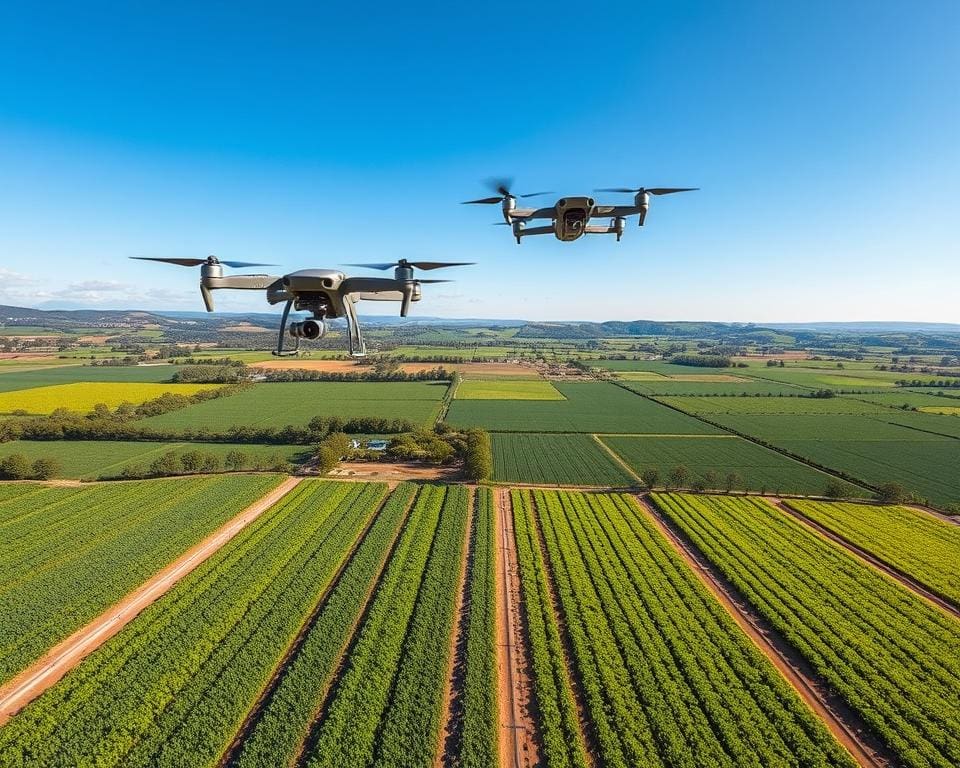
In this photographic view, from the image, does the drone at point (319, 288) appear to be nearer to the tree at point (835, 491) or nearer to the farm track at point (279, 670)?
the farm track at point (279, 670)

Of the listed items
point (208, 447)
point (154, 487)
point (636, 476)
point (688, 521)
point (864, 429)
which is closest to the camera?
point (688, 521)

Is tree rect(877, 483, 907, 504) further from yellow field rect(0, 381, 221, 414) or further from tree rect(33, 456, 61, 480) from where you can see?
yellow field rect(0, 381, 221, 414)

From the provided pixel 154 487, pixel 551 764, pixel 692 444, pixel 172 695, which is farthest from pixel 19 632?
pixel 692 444

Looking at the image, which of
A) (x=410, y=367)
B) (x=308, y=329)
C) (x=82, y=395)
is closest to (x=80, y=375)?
(x=82, y=395)

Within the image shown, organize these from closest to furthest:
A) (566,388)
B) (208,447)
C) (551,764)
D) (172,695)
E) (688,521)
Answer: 1. (551,764)
2. (172,695)
3. (688,521)
4. (208,447)
5. (566,388)

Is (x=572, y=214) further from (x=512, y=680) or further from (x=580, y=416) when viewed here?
(x=580, y=416)

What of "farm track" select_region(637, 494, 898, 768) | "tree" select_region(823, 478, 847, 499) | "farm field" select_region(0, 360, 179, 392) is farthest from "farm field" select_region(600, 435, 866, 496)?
"farm field" select_region(0, 360, 179, 392)

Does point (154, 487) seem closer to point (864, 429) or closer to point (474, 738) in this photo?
point (474, 738)
